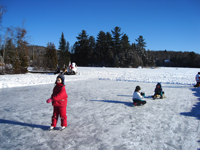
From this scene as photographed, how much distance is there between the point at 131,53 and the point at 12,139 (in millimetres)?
62888

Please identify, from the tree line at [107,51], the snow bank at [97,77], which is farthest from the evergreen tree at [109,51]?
the snow bank at [97,77]

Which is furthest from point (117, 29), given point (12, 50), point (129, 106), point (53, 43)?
point (129, 106)

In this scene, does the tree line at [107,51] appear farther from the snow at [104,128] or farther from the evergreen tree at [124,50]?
the snow at [104,128]

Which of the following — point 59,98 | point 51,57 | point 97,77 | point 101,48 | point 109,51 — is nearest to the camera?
point 59,98

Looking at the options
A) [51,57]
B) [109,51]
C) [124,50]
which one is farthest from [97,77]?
[124,50]

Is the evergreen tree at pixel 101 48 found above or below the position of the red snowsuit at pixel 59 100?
above

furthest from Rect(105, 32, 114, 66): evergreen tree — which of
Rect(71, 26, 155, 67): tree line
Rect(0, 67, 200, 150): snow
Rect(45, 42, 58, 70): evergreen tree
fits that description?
Rect(0, 67, 200, 150): snow

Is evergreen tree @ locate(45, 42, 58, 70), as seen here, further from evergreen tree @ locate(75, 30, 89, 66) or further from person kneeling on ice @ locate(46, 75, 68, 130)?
evergreen tree @ locate(75, 30, 89, 66)

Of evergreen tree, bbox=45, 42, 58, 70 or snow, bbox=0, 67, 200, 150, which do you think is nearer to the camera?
snow, bbox=0, 67, 200, 150

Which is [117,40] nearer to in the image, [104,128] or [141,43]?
[141,43]

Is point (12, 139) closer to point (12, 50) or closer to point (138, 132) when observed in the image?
point (138, 132)

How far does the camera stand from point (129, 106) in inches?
245

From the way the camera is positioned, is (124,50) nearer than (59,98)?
No

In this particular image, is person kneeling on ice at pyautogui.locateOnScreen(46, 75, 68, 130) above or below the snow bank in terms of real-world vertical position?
above
